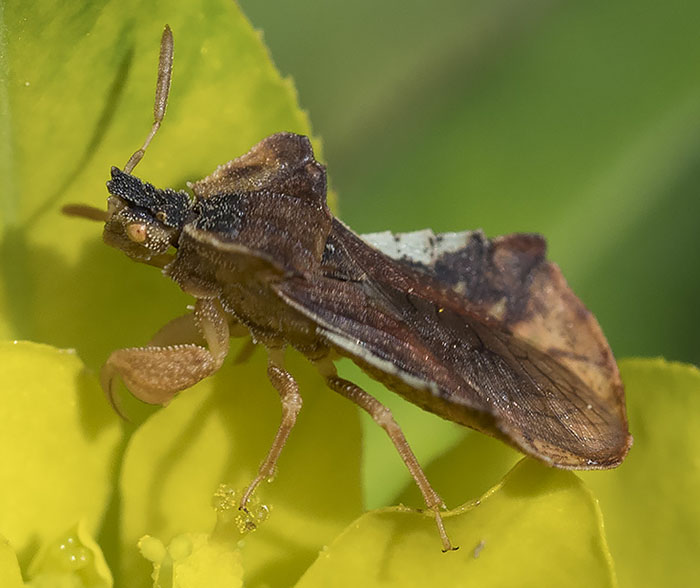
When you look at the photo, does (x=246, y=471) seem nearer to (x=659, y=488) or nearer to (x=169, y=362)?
(x=169, y=362)

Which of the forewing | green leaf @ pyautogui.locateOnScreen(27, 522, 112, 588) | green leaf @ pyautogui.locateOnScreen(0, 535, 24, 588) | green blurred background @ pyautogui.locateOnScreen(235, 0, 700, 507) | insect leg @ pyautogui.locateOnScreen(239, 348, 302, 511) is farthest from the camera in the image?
green blurred background @ pyautogui.locateOnScreen(235, 0, 700, 507)

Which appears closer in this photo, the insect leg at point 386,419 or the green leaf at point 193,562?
the green leaf at point 193,562

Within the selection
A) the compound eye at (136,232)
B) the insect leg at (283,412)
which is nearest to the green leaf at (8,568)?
the insect leg at (283,412)

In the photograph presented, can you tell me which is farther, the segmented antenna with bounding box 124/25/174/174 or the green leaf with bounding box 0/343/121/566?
the segmented antenna with bounding box 124/25/174/174

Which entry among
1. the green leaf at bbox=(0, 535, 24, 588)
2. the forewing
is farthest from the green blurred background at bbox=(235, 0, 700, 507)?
the green leaf at bbox=(0, 535, 24, 588)

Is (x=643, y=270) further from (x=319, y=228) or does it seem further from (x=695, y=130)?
(x=319, y=228)

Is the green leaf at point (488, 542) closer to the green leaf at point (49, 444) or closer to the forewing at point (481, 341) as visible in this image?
the forewing at point (481, 341)

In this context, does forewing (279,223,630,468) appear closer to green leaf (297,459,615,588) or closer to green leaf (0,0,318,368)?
green leaf (297,459,615,588)
